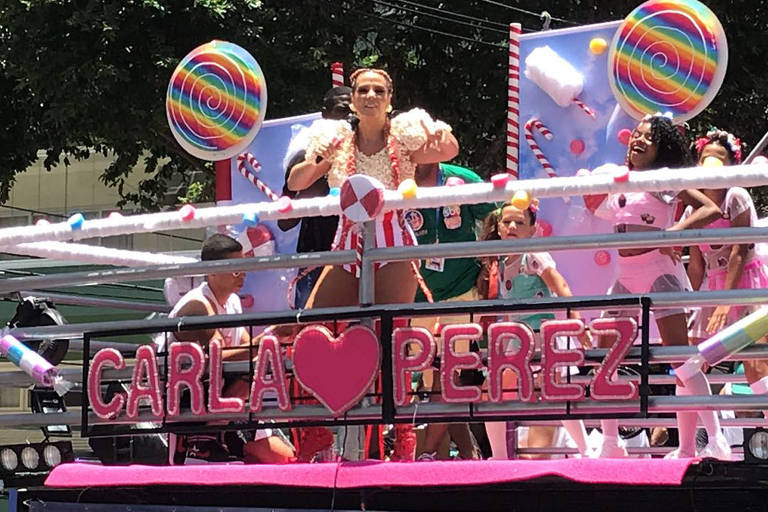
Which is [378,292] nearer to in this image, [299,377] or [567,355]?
[299,377]

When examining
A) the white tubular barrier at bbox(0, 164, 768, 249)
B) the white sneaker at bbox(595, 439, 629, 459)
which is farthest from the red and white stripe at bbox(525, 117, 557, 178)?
the white tubular barrier at bbox(0, 164, 768, 249)

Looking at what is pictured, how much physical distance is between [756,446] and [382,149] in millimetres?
2015

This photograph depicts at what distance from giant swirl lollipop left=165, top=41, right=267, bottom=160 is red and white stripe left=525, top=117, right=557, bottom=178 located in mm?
1515

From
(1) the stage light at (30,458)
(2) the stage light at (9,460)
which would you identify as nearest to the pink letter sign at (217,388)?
(1) the stage light at (30,458)

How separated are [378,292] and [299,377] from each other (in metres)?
0.67

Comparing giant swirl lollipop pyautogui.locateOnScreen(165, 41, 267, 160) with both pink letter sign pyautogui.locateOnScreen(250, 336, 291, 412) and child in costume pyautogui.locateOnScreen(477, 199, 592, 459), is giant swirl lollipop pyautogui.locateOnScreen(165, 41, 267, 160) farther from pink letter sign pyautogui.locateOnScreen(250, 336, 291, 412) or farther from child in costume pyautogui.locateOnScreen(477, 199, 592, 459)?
pink letter sign pyautogui.locateOnScreen(250, 336, 291, 412)

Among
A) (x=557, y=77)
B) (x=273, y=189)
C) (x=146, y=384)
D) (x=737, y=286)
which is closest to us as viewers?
(x=146, y=384)

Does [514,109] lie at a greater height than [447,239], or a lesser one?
greater

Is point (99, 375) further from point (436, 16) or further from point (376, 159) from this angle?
point (436, 16)

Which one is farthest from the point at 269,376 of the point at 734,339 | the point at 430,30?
the point at 430,30

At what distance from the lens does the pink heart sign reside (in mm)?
4480

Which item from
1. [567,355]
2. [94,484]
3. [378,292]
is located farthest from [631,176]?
[94,484]

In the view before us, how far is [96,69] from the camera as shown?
1340 cm

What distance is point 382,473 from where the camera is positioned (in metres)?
4.38
